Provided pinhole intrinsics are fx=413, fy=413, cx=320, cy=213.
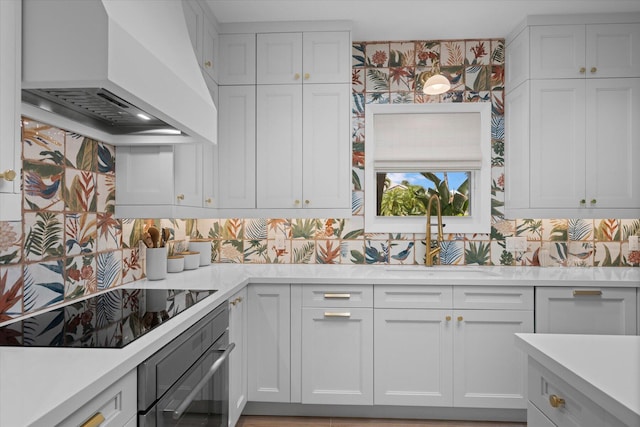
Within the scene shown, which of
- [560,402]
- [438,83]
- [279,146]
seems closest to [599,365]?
[560,402]

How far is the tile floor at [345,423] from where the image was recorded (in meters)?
2.55

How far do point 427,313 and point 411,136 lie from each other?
137 cm

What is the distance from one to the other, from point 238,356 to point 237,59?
200 centimetres

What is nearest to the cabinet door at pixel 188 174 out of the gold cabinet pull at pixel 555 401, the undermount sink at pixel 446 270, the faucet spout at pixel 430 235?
the undermount sink at pixel 446 270

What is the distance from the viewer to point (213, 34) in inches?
111

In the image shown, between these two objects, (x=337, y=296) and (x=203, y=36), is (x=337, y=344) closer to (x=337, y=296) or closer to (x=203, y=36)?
(x=337, y=296)

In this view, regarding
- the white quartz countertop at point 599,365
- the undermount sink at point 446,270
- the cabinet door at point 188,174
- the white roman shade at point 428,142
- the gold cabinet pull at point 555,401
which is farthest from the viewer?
the white roman shade at point 428,142

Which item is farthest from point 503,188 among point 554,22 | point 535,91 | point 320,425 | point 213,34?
point 213,34

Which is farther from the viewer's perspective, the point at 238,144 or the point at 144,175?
the point at 238,144

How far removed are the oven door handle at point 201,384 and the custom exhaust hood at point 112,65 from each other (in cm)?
102

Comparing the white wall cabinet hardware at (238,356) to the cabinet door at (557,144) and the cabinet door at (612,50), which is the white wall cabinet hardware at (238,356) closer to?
the cabinet door at (557,144)

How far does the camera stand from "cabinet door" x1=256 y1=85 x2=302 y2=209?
2.91 metres

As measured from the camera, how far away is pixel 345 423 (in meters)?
2.57

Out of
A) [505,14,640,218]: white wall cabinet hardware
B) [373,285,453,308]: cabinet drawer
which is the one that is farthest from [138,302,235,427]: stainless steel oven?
[505,14,640,218]: white wall cabinet hardware
